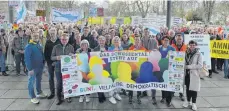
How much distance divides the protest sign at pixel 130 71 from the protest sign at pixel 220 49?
4.76m

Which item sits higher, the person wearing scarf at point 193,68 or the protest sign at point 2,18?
the protest sign at point 2,18

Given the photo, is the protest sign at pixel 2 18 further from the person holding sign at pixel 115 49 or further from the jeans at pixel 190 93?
the jeans at pixel 190 93

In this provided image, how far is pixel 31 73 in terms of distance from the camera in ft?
23.6

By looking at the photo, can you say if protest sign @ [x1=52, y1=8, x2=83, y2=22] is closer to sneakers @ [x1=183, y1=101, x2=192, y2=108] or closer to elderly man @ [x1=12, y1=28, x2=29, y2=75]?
elderly man @ [x1=12, y1=28, x2=29, y2=75]

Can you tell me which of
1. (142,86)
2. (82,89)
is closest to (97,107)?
(82,89)

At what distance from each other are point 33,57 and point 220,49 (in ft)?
24.7

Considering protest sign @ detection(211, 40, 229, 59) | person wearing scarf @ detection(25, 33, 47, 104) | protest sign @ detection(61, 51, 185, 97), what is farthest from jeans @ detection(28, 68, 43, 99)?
protest sign @ detection(211, 40, 229, 59)

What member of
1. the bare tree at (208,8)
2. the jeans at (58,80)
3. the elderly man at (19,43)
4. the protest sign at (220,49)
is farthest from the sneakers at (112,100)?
the bare tree at (208,8)

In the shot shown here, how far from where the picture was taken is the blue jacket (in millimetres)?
7148

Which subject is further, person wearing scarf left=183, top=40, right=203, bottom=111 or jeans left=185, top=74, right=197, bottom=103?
jeans left=185, top=74, right=197, bottom=103

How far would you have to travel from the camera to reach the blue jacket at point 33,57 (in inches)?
281

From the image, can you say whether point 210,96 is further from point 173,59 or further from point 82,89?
point 82,89

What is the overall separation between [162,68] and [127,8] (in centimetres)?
5377

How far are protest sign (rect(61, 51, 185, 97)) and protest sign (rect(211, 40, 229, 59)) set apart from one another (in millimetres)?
4762
